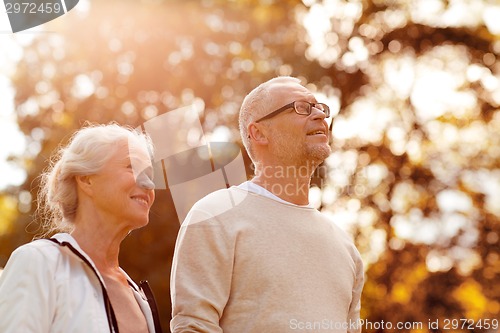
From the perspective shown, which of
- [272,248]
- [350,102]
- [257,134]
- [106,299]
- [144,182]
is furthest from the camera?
[350,102]

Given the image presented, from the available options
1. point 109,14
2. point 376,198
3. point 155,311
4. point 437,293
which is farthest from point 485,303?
point 155,311

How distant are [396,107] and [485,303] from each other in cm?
366

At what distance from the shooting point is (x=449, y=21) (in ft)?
42.7

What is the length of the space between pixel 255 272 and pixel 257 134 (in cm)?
82

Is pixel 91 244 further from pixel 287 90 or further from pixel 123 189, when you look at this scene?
pixel 287 90

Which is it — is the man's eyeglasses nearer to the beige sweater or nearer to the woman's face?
the beige sweater

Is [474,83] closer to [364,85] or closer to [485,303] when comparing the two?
[364,85]

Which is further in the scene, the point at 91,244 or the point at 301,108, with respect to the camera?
the point at 301,108

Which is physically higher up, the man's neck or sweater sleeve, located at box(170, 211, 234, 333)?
the man's neck

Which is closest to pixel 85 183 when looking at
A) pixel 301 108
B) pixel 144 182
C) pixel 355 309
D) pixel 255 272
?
pixel 144 182

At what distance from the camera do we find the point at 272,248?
11.3ft

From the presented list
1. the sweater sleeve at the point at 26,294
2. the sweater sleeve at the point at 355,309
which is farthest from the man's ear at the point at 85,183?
the sweater sleeve at the point at 355,309

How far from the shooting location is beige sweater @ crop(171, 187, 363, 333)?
3283 millimetres

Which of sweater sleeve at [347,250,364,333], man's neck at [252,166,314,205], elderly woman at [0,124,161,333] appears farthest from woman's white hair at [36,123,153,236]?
sweater sleeve at [347,250,364,333]
